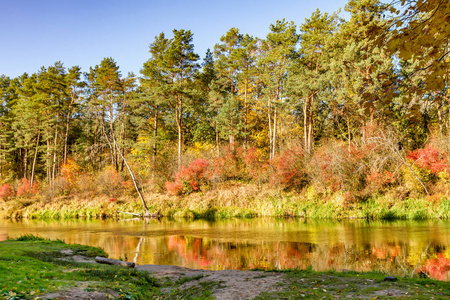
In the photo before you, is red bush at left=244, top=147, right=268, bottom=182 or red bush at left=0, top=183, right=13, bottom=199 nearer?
red bush at left=244, top=147, right=268, bottom=182

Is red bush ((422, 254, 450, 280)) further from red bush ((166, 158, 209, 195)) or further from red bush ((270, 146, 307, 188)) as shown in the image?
red bush ((166, 158, 209, 195))

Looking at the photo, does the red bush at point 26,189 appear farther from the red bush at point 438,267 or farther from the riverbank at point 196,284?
the red bush at point 438,267

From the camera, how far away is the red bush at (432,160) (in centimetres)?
2246

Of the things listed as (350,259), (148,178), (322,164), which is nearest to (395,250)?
(350,259)

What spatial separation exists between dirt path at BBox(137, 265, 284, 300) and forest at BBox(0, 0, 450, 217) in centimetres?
1373

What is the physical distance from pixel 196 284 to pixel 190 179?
25.3 metres

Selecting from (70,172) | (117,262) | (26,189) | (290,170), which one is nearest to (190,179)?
(290,170)

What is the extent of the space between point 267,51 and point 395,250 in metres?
26.2

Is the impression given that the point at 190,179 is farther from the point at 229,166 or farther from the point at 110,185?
the point at 110,185

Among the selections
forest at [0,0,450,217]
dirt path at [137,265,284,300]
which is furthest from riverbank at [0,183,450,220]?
dirt path at [137,265,284,300]


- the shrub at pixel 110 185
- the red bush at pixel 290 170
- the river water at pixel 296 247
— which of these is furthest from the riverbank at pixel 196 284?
the shrub at pixel 110 185

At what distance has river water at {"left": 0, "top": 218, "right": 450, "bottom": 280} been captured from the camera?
35.9 ft

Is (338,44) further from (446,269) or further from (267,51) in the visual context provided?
(446,269)

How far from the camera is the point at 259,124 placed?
4178 cm
